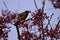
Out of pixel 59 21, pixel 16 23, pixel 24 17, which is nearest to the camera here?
pixel 16 23

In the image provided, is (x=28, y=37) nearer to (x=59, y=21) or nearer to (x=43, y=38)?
(x=43, y=38)

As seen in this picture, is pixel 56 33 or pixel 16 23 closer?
pixel 16 23

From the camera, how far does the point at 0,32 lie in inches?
150

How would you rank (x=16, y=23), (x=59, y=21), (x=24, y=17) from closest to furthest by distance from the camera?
(x=16, y=23) → (x=24, y=17) → (x=59, y=21)

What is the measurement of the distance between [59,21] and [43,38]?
2.18 feet

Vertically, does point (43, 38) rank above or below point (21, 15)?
below

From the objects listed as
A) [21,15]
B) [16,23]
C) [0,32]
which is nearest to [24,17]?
[21,15]

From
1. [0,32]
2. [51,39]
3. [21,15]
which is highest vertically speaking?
[21,15]

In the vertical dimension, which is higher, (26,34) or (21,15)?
(21,15)

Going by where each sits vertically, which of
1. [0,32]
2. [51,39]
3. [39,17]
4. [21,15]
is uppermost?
[21,15]

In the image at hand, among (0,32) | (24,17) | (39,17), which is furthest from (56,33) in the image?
(0,32)

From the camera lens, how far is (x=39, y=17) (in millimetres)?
3846

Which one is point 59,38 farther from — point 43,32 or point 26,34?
point 26,34

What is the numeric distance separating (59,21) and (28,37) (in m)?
0.98
